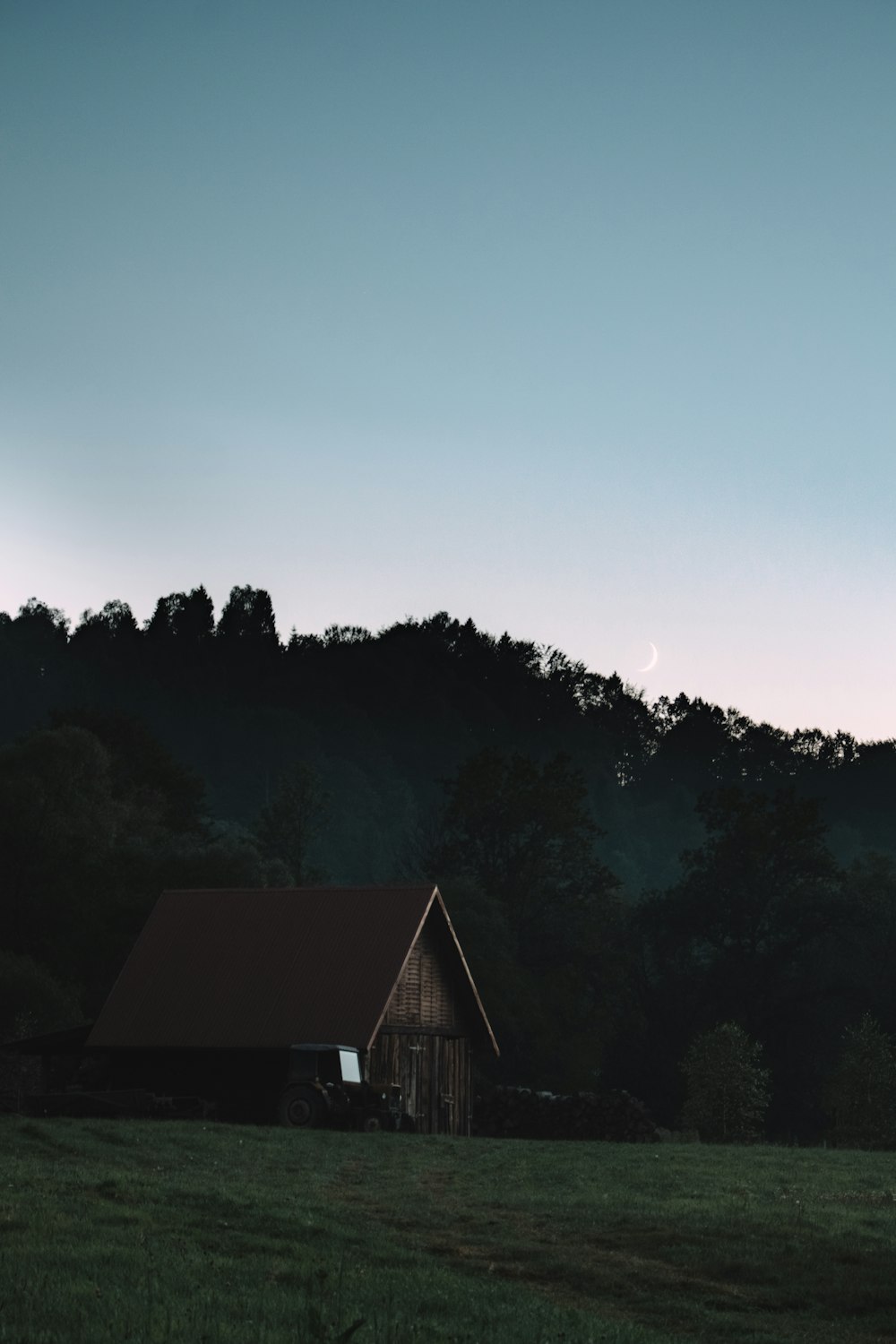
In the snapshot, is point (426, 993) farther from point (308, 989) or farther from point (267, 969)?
point (267, 969)

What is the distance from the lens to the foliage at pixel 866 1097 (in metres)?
50.2

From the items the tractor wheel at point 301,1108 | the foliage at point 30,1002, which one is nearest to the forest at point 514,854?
the foliage at point 30,1002

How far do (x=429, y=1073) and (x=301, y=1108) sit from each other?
6623mm

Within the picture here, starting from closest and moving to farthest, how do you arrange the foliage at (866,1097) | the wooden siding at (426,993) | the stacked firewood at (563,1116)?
the wooden siding at (426,993), the stacked firewood at (563,1116), the foliage at (866,1097)

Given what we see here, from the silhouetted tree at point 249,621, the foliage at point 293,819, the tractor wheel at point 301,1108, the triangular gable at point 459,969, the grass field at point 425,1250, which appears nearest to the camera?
the grass field at point 425,1250

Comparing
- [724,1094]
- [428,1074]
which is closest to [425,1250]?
[428,1074]

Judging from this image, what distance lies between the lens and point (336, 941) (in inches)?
1688

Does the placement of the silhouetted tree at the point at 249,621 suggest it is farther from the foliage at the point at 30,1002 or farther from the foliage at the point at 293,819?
the foliage at the point at 30,1002

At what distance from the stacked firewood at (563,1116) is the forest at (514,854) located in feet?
41.7

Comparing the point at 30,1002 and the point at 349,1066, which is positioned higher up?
the point at 30,1002

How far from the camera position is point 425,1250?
15898 mm

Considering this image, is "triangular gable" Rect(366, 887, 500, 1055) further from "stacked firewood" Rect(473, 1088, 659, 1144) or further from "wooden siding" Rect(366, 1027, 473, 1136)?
"stacked firewood" Rect(473, 1088, 659, 1144)

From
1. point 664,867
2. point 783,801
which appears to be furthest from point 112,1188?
point 664,867

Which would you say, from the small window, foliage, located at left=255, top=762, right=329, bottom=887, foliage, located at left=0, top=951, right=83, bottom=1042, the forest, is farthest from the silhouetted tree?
the small window
